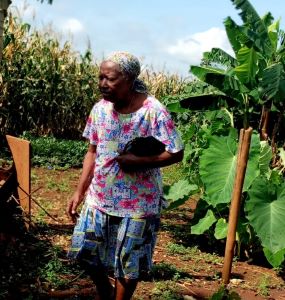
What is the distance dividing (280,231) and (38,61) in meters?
8.18

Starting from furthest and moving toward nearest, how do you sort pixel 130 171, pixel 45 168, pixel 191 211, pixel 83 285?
pixel 45 168
pixel 191 211
pixel 83 285
pixel 130 171

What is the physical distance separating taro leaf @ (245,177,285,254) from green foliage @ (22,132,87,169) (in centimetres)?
533

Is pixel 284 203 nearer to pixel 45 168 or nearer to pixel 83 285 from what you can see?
pixel 83 285

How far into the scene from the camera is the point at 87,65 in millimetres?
12586

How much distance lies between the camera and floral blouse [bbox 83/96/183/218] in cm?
284

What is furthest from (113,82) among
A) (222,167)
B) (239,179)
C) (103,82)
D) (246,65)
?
(246,65)

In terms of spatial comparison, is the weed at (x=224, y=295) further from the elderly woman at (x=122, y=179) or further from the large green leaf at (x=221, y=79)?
the large green leaf at (x=221, y=79)

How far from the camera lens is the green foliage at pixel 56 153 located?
939 centimetres

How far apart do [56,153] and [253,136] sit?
A: 225 inches

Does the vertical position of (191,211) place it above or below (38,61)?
below

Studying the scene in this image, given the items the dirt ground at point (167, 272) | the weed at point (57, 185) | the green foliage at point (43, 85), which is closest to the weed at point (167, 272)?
the dirt ground at point (167, 272)

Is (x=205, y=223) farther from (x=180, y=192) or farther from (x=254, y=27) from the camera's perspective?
(x=254, y=27)

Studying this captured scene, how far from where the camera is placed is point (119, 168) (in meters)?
2.92

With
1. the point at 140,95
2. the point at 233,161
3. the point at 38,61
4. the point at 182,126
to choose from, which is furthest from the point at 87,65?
the point at 140,95
